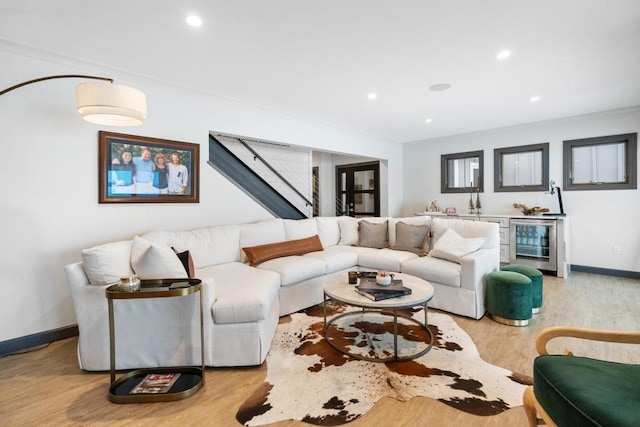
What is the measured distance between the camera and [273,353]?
2461mm

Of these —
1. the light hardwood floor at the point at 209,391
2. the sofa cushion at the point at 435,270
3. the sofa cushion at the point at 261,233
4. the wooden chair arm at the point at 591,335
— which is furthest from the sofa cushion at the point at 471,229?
the wooden chair arm at the point at 591,335

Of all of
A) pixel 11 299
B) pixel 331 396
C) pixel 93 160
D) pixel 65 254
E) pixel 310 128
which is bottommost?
pixel 331 396

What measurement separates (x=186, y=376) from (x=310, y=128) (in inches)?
152

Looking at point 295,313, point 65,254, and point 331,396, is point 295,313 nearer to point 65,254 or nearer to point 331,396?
point 331,396

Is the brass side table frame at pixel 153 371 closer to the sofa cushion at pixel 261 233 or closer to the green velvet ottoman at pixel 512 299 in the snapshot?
the sofa cushion at pixel 261 233

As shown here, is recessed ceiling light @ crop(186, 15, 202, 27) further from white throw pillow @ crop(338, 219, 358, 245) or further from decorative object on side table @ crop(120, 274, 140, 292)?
white throw pillow @ crop(338, 219, 358, 245)

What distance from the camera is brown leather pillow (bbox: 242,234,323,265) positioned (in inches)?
138

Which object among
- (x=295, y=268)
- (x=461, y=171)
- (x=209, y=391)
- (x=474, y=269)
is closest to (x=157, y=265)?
(x=209, y=391)

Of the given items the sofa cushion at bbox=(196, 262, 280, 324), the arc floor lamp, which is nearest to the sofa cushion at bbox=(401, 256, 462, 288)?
the sofa cushion at bbox=(196, 262, 280, 324)

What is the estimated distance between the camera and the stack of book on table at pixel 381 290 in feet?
7.75

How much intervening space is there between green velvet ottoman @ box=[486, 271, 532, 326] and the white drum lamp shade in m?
3.55

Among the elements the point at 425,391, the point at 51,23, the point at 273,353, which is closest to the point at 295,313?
the point at 273,353

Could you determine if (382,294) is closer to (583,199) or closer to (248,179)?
(248,179)

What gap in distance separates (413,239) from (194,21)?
11.1 feet
